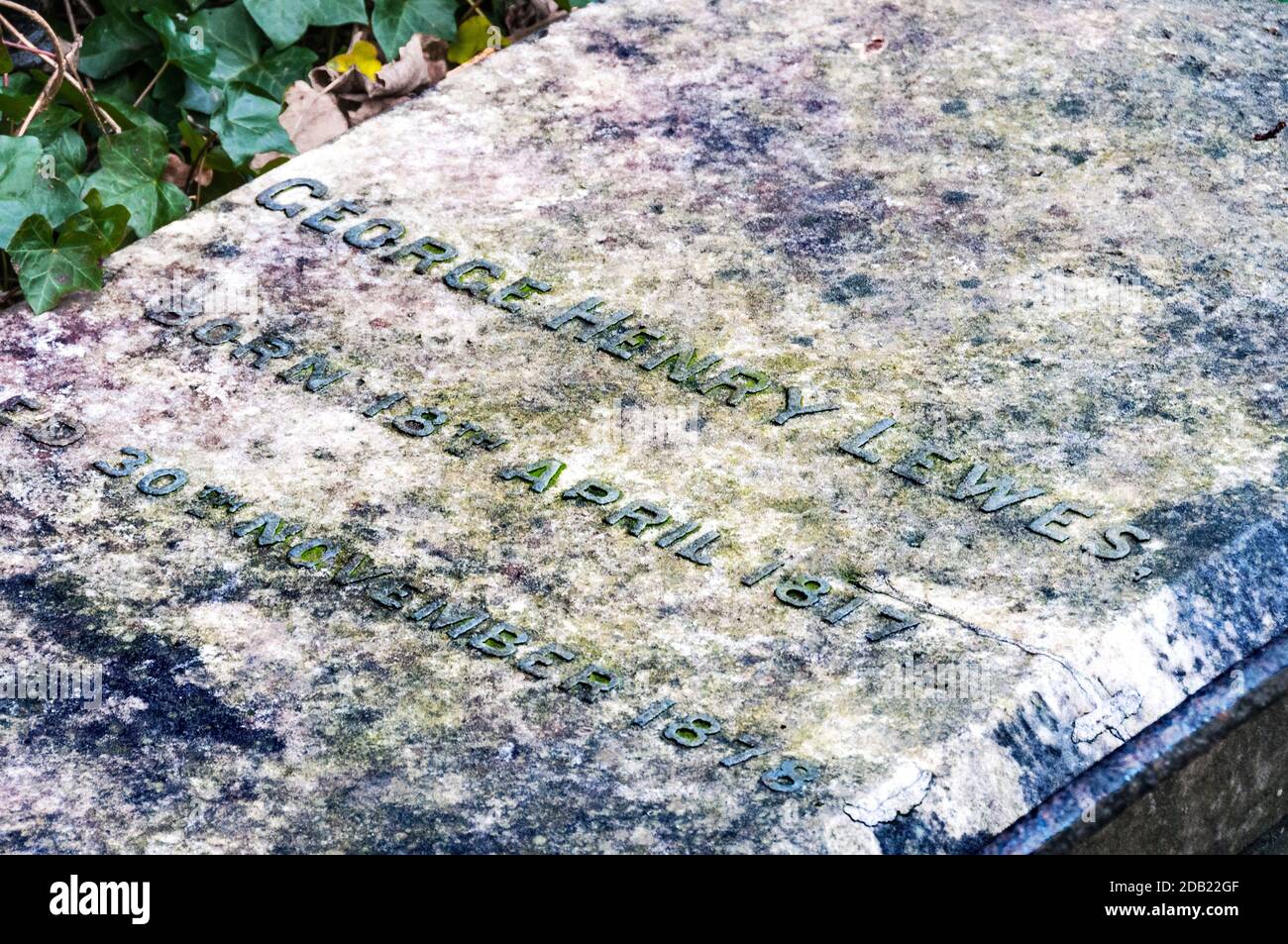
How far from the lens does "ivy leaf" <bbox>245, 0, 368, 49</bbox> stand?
323 cm

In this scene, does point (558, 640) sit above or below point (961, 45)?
below

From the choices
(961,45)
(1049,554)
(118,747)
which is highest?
(961,45)

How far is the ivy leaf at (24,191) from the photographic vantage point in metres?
2.78

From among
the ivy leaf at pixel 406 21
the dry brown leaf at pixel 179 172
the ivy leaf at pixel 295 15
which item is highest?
the ivy leaf at pixel 295 15

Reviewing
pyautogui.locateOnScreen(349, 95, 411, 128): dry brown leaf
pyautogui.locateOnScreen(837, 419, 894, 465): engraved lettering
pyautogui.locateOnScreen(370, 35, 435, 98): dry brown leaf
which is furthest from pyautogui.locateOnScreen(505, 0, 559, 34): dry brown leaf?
pyautogui.locateOnScreen(837, 419, 894, 465): engraved lettering

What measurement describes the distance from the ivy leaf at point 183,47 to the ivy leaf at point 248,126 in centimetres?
8

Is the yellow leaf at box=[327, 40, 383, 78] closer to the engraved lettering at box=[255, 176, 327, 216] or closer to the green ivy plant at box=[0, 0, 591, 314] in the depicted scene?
the green ivy plant at box=[0, 0, 591, 314]

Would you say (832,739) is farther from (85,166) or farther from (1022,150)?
(85,166)

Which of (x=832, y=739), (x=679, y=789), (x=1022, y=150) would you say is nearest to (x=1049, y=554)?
(x=832, y=739)

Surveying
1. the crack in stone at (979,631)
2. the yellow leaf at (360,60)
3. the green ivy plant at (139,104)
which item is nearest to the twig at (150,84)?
the green ivy plant at (139,104)

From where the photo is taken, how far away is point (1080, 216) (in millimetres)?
2803

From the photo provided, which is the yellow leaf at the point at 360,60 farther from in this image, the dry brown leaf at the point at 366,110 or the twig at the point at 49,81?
the twig at the point at 49,81

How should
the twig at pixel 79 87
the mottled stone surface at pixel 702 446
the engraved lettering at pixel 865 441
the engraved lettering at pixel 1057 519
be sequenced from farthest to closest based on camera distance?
the twig at pixel 79 87 < the engraved lettering at pixel 865 441 < the engraved lettering at pixel 1057 519 < the mottled stone surface at pixel 702 446
